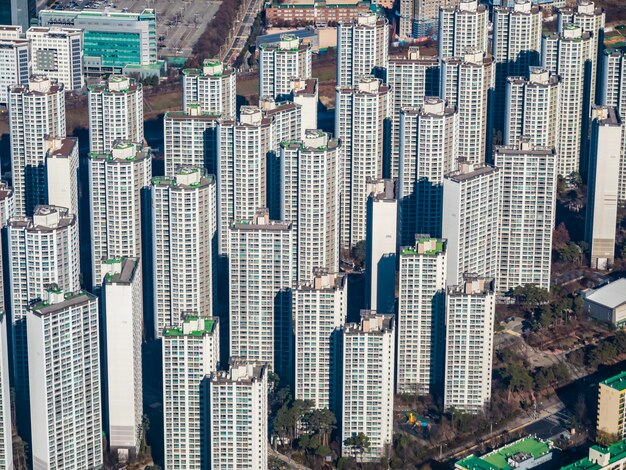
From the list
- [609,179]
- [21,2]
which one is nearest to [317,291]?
[609,179]

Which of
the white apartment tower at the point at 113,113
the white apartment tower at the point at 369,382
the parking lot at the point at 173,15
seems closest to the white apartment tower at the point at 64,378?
the white apartment tower at the point at 369,382

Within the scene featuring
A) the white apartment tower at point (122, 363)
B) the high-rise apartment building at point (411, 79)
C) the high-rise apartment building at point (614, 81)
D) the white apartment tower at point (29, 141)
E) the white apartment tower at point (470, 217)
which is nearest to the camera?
the white apartment tower at point (122, 363)

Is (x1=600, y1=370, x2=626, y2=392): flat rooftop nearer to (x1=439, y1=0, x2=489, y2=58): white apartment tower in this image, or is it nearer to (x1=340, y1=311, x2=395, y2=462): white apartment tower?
(x1=340, y1=311, x2=395, y2=462): white apartment tower

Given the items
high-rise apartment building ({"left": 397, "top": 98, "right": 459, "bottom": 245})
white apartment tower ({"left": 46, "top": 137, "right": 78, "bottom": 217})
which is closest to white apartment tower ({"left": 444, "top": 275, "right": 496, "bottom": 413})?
high-rise apartment building ({"left": 397, "top": 98, "right": 459, "bottom": 245})

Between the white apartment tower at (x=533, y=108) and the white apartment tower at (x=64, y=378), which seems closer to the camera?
the white apartment tower at (x=64, y=378)

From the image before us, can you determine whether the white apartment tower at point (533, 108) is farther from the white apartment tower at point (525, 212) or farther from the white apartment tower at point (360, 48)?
the white apartment tower at point (360, 48)

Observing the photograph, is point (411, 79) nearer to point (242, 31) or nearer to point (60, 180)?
point (60, 180)

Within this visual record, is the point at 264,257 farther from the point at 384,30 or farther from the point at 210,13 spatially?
the point at 210,13
